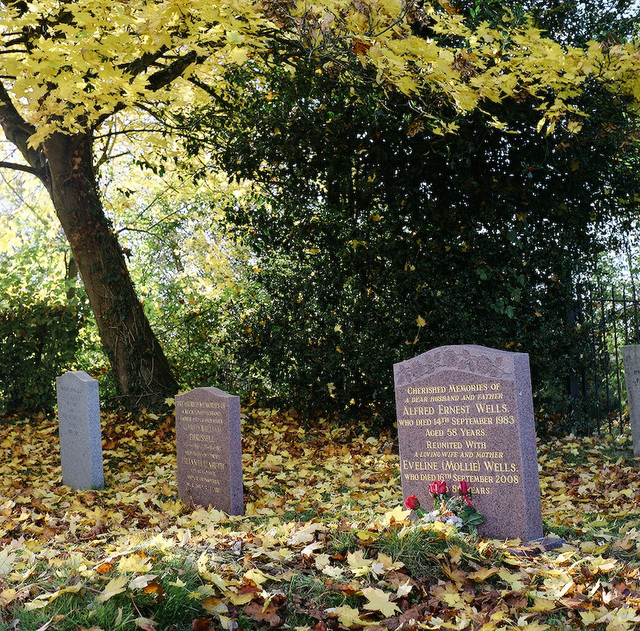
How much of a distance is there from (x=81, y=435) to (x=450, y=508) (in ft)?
14.7

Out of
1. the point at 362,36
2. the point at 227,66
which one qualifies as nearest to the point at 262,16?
the point at 362,36

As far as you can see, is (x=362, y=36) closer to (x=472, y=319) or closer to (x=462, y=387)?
(x=462, y=387)

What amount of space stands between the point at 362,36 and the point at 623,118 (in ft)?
13.6

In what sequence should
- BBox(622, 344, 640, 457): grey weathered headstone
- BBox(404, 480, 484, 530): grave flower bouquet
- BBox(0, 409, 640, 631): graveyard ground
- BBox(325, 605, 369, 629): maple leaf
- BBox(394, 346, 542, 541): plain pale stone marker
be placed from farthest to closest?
BBox(622, 344, 640, 457): grey weathered headstone
BBox(394, 346, 542, 541): plain pale stone marker
BBox(404, 480, 484, 530): grave flower bouquet
BBox(325, 605, 369, 629): maple leaf
BBox(0, 409, 640, 631): graveyard ground

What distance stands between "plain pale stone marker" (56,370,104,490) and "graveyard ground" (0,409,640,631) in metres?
0.45

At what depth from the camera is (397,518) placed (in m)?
4.87

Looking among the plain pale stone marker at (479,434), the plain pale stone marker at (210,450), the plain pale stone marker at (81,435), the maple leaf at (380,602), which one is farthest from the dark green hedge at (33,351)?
the maple leaf at (380,602)

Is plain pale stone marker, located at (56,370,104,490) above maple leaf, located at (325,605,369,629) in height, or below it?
above

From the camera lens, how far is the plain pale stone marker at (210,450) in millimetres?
6523

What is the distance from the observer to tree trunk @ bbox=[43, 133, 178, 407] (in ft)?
33.7

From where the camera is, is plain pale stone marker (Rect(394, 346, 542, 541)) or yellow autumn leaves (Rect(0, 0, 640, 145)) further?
yellow autumn leaves (Rect(0, 0, 640, 145))

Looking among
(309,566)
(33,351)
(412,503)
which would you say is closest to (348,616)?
(309,566)

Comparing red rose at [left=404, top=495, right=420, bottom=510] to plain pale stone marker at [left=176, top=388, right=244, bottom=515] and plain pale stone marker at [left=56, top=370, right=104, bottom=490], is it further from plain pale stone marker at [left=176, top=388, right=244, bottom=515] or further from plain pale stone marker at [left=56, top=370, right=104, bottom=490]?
plain pale stone marker at [left=56, top=370, right=104, bottom=490]

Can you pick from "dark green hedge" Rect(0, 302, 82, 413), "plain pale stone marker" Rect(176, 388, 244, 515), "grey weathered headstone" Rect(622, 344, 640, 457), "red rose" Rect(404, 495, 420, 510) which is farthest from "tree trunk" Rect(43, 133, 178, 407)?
"grey weathered headstone" Rect(622, 344, 640, 457)
